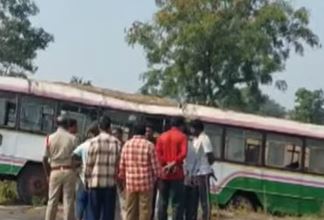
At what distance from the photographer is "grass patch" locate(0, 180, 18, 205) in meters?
22.3

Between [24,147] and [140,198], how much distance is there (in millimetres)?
10027

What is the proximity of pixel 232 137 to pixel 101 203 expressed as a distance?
37.8 feet

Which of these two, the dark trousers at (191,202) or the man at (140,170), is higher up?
the man at (140,170)

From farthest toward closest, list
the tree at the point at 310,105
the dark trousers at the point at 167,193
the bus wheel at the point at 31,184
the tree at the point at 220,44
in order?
1. the tree at the point at 310,105
2. the tree at the point at 220,44
3. the bus wheel at the point at 31,184
4. the dark trousers at the point at 167,193

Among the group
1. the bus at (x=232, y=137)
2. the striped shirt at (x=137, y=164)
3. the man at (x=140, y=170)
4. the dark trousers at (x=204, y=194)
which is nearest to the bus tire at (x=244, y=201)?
the bus at (x=232, y=137)

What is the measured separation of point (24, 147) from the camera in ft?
73.5

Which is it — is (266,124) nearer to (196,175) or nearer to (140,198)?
(196,175)

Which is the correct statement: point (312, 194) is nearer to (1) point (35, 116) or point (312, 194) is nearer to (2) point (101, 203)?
(1) point (35, 116)

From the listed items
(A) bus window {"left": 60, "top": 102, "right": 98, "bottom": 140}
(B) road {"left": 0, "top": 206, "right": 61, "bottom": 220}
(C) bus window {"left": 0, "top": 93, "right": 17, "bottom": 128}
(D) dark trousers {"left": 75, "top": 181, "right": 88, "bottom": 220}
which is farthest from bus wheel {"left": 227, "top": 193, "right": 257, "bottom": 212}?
(D) dark trousers {"left": 75, "top": 181, "right": 88, "bottom": 220}

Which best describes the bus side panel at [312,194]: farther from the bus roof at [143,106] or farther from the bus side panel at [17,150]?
the bus side panel at [17,150]

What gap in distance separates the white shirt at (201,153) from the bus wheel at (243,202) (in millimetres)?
7704

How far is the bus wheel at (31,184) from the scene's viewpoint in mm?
22078

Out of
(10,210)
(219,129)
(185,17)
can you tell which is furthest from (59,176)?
(185,17)

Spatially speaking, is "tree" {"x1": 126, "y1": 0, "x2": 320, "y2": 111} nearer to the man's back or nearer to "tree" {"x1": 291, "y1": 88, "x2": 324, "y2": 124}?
"tree" {"x1": 291, "y1": 88, "x2": 324, "y2": 124}
